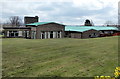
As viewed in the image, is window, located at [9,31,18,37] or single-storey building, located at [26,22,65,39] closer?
single-storey building, located at [26,22,65,39]

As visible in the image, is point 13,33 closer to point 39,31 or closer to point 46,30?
point 39,31

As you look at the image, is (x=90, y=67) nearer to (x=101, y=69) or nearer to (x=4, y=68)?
(x=101, y=69)

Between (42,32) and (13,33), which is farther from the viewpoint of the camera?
(13,33)

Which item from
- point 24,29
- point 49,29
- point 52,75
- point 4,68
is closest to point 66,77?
point 52,75

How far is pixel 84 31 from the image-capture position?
4441 centimetres

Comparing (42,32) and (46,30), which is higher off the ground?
(46,30)

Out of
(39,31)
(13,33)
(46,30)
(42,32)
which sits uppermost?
(46,30)

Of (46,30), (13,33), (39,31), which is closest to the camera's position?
(39,31)

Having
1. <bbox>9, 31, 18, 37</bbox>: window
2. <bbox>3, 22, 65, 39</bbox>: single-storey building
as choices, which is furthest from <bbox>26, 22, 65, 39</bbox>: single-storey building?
<bbox>9, 31, 18, 37</bbox>: window

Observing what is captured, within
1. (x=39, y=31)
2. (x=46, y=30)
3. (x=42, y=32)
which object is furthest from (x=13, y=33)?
(x=46, y=30)

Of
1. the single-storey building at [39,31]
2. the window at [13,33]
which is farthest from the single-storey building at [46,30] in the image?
the window at [13,33]

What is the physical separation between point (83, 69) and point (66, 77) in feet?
6.25

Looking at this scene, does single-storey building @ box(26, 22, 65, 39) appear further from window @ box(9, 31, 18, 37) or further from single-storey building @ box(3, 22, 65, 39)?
window @ box(9, 31, 18, 37)

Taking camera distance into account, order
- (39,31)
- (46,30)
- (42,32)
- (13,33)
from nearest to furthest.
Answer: (39,31), (42,32), (46,30), (13,33)
